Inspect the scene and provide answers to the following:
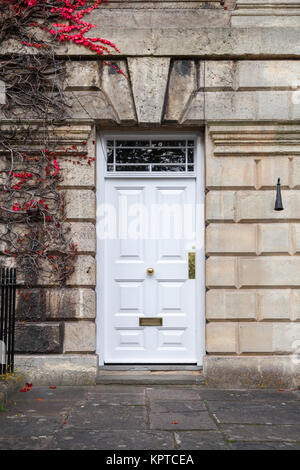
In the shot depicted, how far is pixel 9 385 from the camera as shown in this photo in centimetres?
535

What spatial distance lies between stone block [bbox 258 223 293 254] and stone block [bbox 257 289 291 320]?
1.79 feet

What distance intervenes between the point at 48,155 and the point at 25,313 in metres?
2.14

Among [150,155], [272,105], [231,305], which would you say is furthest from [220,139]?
[231,305]

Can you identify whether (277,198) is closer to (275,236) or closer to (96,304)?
(275,236)

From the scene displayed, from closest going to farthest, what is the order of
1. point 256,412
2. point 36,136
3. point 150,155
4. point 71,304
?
1. point 256,412
2. point 71,304
3. point 36,136
4. point 150,155

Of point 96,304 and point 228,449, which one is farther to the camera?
point 96,304

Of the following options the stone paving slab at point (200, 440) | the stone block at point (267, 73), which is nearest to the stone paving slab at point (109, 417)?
the stone paving slab at point (200, 440)

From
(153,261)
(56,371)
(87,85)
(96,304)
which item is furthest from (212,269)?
(87,85)

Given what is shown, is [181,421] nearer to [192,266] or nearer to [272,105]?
[192,266]

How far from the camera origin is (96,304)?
6258mm

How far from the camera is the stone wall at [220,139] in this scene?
19.9ft

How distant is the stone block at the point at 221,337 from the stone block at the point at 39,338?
1.98 metres

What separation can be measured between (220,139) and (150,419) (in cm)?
365

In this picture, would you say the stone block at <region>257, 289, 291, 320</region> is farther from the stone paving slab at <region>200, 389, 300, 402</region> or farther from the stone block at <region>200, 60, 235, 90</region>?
the stone block at <region>200, 60, 235, 90</region>
